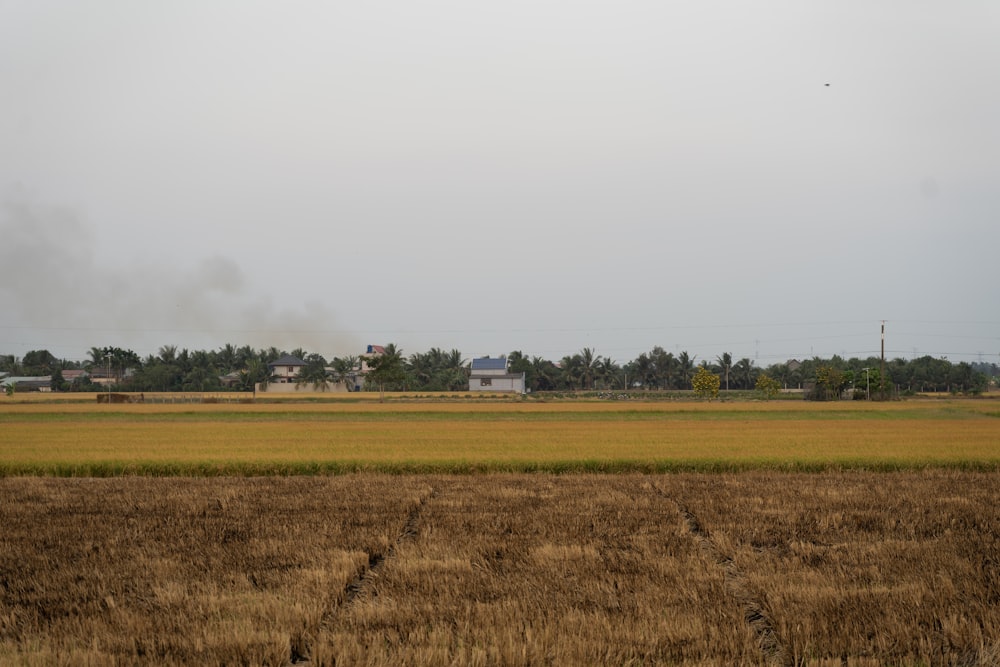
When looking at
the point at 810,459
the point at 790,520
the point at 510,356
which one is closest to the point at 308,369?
the point at 510,356

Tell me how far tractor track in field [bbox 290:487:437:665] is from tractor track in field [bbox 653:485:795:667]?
13.3ft

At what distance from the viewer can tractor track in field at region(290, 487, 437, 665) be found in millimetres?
7219

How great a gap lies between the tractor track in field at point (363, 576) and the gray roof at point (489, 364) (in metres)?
121

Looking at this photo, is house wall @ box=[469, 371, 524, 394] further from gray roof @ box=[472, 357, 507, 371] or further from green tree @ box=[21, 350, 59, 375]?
green tree @ box=[21, 350, 59, 375]

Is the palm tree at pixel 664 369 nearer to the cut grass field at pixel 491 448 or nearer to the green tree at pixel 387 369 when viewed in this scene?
the green tree at pixel 387 369

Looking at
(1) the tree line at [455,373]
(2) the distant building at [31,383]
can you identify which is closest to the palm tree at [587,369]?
(1) the tree line at [455,373]

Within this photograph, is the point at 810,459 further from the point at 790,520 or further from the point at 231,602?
the point at 231,602

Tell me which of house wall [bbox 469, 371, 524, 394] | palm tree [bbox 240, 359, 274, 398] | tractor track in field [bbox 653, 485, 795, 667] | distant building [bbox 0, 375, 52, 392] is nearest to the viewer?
tractor track in field [bbox 653, 485, 795, 667]

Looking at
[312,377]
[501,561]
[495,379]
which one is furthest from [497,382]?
[501,561]

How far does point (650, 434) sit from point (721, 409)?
30.1 m

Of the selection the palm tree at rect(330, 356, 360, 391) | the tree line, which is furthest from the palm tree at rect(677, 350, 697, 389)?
the palm tree at rect(330, 356, 360, 391)

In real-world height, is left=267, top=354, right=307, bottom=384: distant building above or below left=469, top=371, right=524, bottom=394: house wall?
above

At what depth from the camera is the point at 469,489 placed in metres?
18.1

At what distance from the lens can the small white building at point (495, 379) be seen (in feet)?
422
